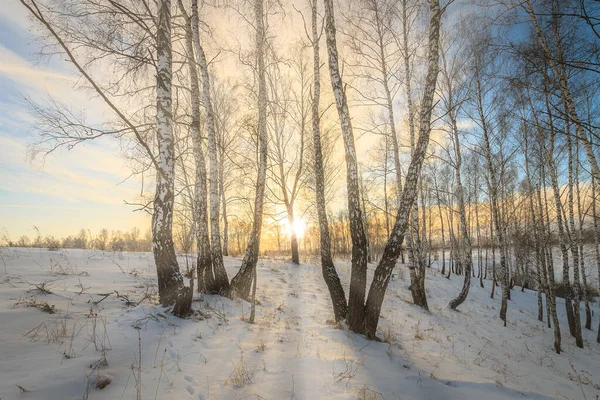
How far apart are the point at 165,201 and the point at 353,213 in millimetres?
3538

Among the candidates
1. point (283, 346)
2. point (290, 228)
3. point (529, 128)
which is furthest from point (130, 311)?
point (529, 128)

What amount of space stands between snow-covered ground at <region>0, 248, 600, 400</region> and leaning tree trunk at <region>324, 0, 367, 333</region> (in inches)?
19.3

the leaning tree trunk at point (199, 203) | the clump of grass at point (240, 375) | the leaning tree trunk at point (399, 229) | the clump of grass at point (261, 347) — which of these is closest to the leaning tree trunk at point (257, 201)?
the leaning tree trunk at point (199, 203)

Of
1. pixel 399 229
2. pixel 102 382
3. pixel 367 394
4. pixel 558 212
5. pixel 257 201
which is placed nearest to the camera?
pixel 102 382

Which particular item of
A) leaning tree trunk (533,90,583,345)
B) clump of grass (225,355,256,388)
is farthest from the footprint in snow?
leaning tree trunk (533,90,583,345)

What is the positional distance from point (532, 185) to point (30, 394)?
66.0ft

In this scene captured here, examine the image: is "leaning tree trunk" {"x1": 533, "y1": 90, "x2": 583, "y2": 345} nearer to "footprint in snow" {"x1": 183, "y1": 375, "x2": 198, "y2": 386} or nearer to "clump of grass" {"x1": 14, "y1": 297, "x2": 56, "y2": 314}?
"footprint in snow" {"x1": 183, "y1": 375, "x2": 198, "y2": 386}

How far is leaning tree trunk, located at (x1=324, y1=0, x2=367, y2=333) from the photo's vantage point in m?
4.86

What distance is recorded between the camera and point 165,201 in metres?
4.38

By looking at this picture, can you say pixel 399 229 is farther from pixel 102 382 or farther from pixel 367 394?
pixel 102 382

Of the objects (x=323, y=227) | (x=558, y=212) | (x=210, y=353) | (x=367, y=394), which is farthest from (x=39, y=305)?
(x=558, y=212)

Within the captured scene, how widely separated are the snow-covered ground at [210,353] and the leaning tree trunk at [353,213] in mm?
489

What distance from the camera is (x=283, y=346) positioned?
13.1 feet

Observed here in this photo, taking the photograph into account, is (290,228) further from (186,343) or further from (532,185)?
(532,185)
